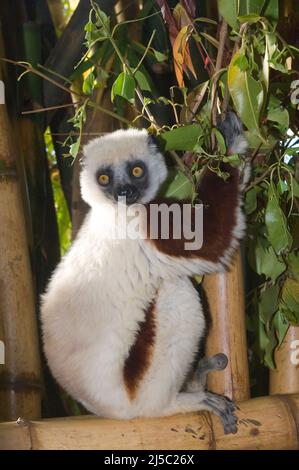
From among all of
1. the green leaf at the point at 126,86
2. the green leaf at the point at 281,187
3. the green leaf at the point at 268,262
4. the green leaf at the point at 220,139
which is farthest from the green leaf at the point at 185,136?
the green leaf at the point at 268,262

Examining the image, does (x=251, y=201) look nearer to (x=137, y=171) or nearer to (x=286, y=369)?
(x=137, y=171)

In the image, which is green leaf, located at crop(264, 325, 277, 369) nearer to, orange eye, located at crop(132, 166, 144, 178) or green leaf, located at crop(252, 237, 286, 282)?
green leaf, located at crop(252, 237, 286, 282)

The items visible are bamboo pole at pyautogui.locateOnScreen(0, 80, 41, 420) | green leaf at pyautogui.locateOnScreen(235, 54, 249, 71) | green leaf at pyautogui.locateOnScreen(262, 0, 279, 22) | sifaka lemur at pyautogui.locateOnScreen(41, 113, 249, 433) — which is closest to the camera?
green leaf at pyautogui.locateOnScreen(235, 54, 249, 71)

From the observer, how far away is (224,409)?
1.71m

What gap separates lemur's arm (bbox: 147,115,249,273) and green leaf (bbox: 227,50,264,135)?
0.27 meters

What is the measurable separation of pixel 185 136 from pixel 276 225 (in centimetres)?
30

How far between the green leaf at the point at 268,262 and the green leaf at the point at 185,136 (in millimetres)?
381

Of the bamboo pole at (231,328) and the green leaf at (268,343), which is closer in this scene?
the bamboo pole at (231,328)

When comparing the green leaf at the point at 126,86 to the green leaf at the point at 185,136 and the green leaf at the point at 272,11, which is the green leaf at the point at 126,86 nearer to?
the green leaf at the point at 185,136

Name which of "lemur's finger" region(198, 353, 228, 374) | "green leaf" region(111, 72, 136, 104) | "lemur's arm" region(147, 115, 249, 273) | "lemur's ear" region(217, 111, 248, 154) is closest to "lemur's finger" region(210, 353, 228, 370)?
"lemur's finger" region(198, 353, 228, 374)

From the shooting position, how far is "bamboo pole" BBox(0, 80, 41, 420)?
6.14ft

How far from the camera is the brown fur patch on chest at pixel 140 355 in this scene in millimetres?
1773
